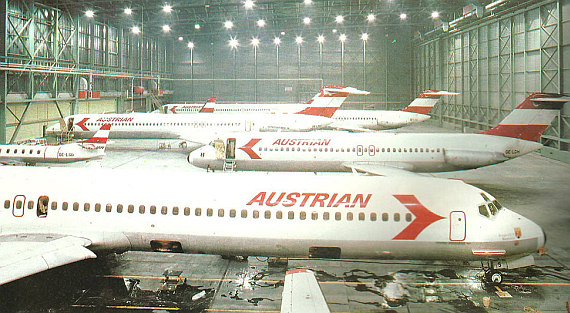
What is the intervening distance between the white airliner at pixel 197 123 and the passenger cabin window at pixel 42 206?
29.5 metres

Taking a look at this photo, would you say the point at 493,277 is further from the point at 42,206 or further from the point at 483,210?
the point at 42,206

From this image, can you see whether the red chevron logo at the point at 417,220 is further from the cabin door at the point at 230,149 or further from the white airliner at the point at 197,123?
the white airliner at the point at 197,123

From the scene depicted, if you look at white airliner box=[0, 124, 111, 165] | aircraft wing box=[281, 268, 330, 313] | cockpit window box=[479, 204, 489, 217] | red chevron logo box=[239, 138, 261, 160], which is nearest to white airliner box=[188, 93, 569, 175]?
red chevron logo box=[239, 138, 261, 160]

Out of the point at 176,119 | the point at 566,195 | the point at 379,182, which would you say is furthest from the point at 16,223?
the point at 176,119

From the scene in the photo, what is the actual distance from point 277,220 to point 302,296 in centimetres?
447

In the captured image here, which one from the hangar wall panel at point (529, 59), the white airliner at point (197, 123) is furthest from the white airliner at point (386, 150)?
the white airliner at point (197, 123)

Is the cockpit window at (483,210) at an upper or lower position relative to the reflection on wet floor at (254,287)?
upper

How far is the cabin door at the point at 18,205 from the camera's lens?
527 inches

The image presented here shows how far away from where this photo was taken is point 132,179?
13977 millimetres

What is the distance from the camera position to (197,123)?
43562 mm

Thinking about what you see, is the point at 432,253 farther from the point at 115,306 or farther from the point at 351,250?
the point at 115,306

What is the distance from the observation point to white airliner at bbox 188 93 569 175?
26.4m

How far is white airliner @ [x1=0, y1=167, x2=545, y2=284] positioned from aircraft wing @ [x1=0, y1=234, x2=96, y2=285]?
0.37ft

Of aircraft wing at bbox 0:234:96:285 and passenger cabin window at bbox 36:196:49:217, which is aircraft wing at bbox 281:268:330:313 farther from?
passenger cabin window at bbox 36:196:49:217
